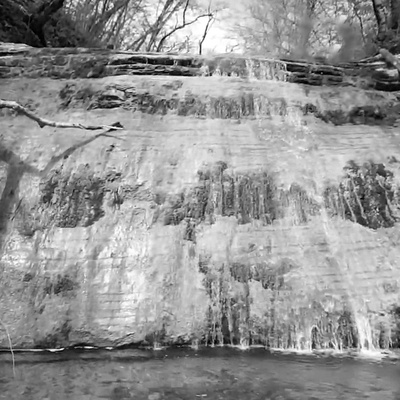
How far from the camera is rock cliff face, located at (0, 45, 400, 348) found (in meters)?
4.48

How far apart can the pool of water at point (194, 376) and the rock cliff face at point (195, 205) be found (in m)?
0.34

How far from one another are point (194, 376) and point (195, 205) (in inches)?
87.9

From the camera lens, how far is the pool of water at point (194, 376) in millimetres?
3152

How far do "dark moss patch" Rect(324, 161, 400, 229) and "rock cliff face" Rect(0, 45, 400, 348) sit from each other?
0.02 m

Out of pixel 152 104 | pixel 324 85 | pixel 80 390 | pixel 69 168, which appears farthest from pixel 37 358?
pixel 324 85

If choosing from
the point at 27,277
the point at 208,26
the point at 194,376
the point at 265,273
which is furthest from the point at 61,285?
the point at 208,26

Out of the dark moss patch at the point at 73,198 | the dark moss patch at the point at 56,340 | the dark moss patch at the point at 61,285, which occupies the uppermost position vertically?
the dark moss patch at the point at 73,198

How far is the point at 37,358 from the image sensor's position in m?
4.02

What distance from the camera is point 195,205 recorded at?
5410 millimetres

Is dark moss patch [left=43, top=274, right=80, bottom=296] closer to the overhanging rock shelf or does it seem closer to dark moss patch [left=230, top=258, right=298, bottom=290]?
dark moss patch [left=230, top=258, right=298, bottom=290]

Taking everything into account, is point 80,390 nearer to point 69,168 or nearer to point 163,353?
point 163,353

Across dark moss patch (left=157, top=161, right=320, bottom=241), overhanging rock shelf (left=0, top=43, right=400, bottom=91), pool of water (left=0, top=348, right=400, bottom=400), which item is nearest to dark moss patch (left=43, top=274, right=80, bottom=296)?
pool of water (left=0, top=348, right=400, bottom=400)

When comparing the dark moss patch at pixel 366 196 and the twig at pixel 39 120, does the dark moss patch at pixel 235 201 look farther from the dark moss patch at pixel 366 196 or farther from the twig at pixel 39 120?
the twig at pixel 39 120

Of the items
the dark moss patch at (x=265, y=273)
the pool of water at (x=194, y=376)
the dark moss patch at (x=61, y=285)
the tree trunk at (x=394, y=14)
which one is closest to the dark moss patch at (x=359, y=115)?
the dark moss patch at (x=265, y=273)
